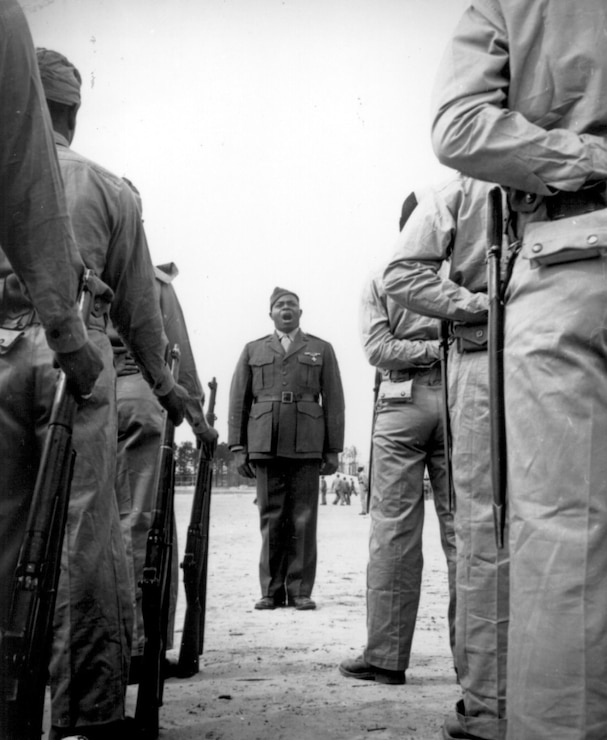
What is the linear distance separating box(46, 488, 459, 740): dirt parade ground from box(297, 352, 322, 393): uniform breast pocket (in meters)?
1.64

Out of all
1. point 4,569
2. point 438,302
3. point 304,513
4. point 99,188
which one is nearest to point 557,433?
point 438,302

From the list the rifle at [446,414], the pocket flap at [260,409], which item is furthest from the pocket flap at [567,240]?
the pocket flap at [260,409]

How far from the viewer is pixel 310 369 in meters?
6.65

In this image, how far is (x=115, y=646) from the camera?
7.63 ft

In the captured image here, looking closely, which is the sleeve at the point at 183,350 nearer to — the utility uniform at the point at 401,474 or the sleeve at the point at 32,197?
the utility uniform at the point at 401,474

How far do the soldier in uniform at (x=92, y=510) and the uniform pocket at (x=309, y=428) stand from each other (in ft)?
11.9

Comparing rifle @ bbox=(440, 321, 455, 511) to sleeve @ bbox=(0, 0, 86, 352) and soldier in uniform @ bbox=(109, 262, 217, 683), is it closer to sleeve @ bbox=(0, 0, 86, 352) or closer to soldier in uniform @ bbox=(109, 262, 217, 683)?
soldier in uniform @ bbox=(109, 262, 217, 683)

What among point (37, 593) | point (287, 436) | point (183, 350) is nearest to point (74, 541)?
point (37, 593)

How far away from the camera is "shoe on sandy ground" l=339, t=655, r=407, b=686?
11.2ft

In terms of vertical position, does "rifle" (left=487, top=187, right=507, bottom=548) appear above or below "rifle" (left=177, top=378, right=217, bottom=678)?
above

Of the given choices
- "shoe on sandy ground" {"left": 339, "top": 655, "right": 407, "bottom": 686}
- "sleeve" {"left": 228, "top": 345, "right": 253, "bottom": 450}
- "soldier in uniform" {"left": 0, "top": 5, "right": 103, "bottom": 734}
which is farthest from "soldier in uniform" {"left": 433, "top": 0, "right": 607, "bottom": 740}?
"sleeve" {"left": 228, "top": 345, "right": 253, "bottom": 450}

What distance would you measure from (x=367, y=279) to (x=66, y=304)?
8.21 ft

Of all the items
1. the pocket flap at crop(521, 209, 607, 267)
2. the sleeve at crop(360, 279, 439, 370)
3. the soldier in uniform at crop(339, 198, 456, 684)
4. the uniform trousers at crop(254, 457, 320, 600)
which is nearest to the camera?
the pocket flap at crop(521, 209, 607, 267)

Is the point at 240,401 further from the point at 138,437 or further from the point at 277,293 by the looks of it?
the point at 138,437
